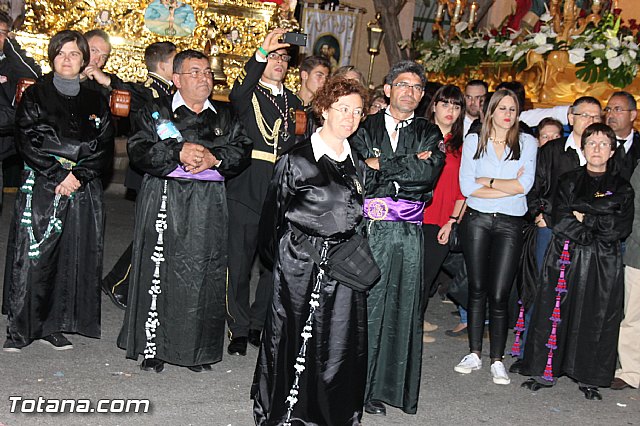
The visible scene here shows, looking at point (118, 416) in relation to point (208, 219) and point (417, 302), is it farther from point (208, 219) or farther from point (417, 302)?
point (417, 302)

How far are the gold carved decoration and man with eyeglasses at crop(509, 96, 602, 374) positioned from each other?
12.8ft

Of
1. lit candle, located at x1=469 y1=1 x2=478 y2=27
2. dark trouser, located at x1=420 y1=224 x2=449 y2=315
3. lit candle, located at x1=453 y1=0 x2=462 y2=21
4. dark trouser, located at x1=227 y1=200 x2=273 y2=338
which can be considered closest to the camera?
dark trouser, located at x1=227 y1=200 x2=273 y2=338

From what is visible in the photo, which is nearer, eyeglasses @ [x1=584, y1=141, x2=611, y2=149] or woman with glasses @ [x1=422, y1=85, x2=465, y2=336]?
eyeglasses @ [x1=584, y1=141, x2=611, y2=149]

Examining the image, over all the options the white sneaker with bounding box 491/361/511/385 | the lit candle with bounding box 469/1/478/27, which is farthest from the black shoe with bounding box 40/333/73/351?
the lit candle with bounding box 469/1/478/27

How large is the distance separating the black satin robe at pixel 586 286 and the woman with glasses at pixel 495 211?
26cm

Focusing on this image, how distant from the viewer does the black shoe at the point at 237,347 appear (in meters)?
6.15

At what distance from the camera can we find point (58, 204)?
18.7ft

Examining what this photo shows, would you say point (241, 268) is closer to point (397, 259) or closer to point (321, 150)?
point (397, 259)

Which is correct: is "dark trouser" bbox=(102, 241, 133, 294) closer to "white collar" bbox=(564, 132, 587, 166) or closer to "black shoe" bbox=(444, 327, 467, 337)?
"black shoe" bbox=(444, 327, 467, 337)

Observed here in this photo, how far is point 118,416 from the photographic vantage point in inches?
189

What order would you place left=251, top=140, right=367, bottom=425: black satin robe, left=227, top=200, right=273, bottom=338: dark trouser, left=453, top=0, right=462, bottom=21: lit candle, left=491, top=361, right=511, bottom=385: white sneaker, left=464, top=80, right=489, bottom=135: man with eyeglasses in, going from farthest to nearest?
left=453, top=0, right=462, bottom=21: lit candle → left=464, top=80, right=489, bottom=135: man with eyeglasses → left=227, top=200, right=273, bottom=338: dark trouser → left=491, top=361, right=511, bottom=385: white sneaker → left=251, top=140, right=367, bottom=425: black satin robe

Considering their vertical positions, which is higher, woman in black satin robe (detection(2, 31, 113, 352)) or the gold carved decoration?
the gold carved decoration

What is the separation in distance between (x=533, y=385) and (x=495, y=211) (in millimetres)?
1198

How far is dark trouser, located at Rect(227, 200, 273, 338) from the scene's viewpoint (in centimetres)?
625
